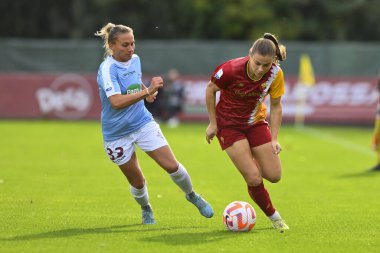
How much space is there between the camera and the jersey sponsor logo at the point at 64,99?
30.7 meters

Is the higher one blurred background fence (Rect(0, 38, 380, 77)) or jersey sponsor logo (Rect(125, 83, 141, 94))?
jersey sponsor logo (Rect(125, 83, 141, 94))

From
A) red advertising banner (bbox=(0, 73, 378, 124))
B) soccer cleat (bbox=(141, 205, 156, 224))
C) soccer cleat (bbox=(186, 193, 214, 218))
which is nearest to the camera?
soccer cleat (bbox=(186, 193, 214, 218))

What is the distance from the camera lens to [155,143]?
30.7 ft

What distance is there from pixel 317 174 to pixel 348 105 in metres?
14.9

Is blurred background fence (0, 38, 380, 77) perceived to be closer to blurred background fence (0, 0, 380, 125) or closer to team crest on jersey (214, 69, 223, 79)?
blurred background fence (0, 0, 380, 125)

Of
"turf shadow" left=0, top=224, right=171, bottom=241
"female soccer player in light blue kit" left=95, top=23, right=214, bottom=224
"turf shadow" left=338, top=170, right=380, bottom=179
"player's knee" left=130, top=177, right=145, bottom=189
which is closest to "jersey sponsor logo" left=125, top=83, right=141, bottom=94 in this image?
Result: "female soccer player in light blue kit" left=95, top=23, right=214, bottom=224

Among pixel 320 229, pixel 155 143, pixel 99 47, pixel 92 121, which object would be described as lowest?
pixel 92 121

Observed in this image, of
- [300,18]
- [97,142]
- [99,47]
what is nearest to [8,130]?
[97,142]

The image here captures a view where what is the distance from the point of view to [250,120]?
9352mm

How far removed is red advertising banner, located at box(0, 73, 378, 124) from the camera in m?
30.7

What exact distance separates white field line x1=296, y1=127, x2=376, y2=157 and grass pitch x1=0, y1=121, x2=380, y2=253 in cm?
8

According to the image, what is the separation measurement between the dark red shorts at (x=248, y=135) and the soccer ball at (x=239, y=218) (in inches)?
26.3

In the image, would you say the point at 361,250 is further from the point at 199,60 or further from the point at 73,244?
the point at 199,60

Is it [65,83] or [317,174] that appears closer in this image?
[317,174]
